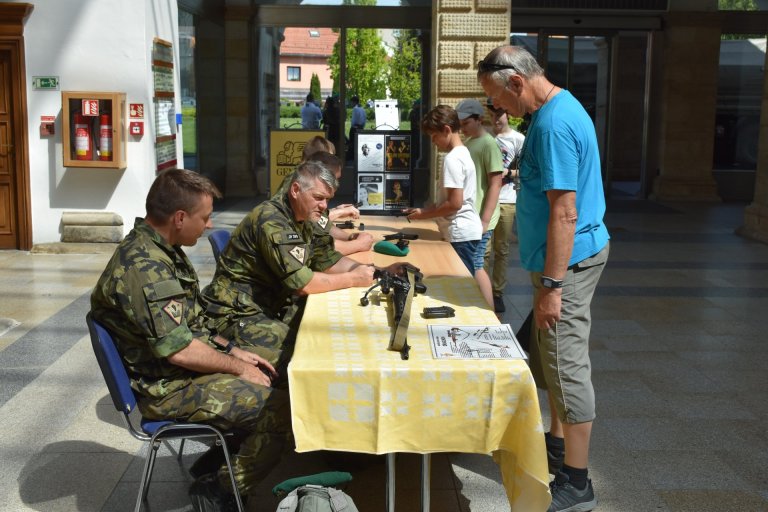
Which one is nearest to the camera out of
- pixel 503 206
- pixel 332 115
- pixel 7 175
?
pixel 503 206

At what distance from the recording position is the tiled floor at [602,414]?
425 centimetres

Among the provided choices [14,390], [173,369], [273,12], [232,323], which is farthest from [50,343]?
[273,12]

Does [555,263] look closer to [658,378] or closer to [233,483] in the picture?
[233,483]

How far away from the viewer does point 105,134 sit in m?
10.0

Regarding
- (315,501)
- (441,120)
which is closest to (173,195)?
(315,501)

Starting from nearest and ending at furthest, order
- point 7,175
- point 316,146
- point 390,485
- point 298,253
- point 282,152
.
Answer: point 390,485 → point 298,253 → point 316,146 → point 7,175 → point 282,152

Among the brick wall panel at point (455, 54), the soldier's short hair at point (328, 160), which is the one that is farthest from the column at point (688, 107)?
the soldier's short hair at point (328, 160)

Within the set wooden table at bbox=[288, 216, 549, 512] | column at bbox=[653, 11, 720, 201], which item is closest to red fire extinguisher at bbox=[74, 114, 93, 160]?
wooden table at bbox=[288, 216, 549, 512]

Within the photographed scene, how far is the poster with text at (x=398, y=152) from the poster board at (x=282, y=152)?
1684mm

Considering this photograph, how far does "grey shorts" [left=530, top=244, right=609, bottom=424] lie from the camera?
394cm

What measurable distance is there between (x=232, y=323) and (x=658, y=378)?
9.54ft

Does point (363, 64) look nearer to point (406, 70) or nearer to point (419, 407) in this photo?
point (406, 70)

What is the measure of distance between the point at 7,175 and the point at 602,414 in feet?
24.6

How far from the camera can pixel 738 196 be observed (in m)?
16.5
